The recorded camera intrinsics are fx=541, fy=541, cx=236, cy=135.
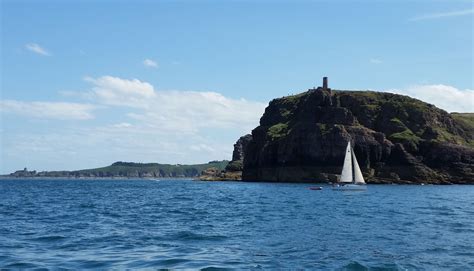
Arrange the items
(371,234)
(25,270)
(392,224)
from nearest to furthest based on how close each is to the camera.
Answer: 1. (25,270)
2. (371,234)
3. (392,224)

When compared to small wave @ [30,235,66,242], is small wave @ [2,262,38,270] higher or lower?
lower

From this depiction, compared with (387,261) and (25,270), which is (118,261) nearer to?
(25,270)

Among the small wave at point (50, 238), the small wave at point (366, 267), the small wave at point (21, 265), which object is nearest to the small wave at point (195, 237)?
the small wave at point (50, 238)

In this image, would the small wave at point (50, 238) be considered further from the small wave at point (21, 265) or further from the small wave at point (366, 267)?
the small wave at point (366, 267)

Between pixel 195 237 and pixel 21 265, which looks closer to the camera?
pixel 21 265

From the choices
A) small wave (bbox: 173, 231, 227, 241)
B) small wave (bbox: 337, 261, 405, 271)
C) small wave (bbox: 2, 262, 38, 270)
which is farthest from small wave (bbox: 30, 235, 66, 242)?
small wave (bbox: 337, 261, 405, 271)

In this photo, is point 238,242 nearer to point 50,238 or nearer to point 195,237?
point 195,237

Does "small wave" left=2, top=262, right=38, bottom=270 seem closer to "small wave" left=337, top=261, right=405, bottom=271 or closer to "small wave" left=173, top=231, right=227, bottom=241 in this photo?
"small wave" left=173, top=231, right=227, bottom=241

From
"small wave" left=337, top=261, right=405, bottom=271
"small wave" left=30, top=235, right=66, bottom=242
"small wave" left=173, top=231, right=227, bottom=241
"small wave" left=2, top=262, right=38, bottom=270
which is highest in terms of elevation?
"small wave" left=173, top=231, right=227, bottom=241

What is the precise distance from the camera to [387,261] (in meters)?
28.9

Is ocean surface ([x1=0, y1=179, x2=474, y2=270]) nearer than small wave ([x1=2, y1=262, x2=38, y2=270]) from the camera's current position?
No

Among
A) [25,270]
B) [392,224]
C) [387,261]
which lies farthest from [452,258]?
[25,270]

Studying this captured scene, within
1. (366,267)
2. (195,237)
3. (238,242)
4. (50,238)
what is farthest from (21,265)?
(366,267)

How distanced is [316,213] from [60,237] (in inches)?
1228
